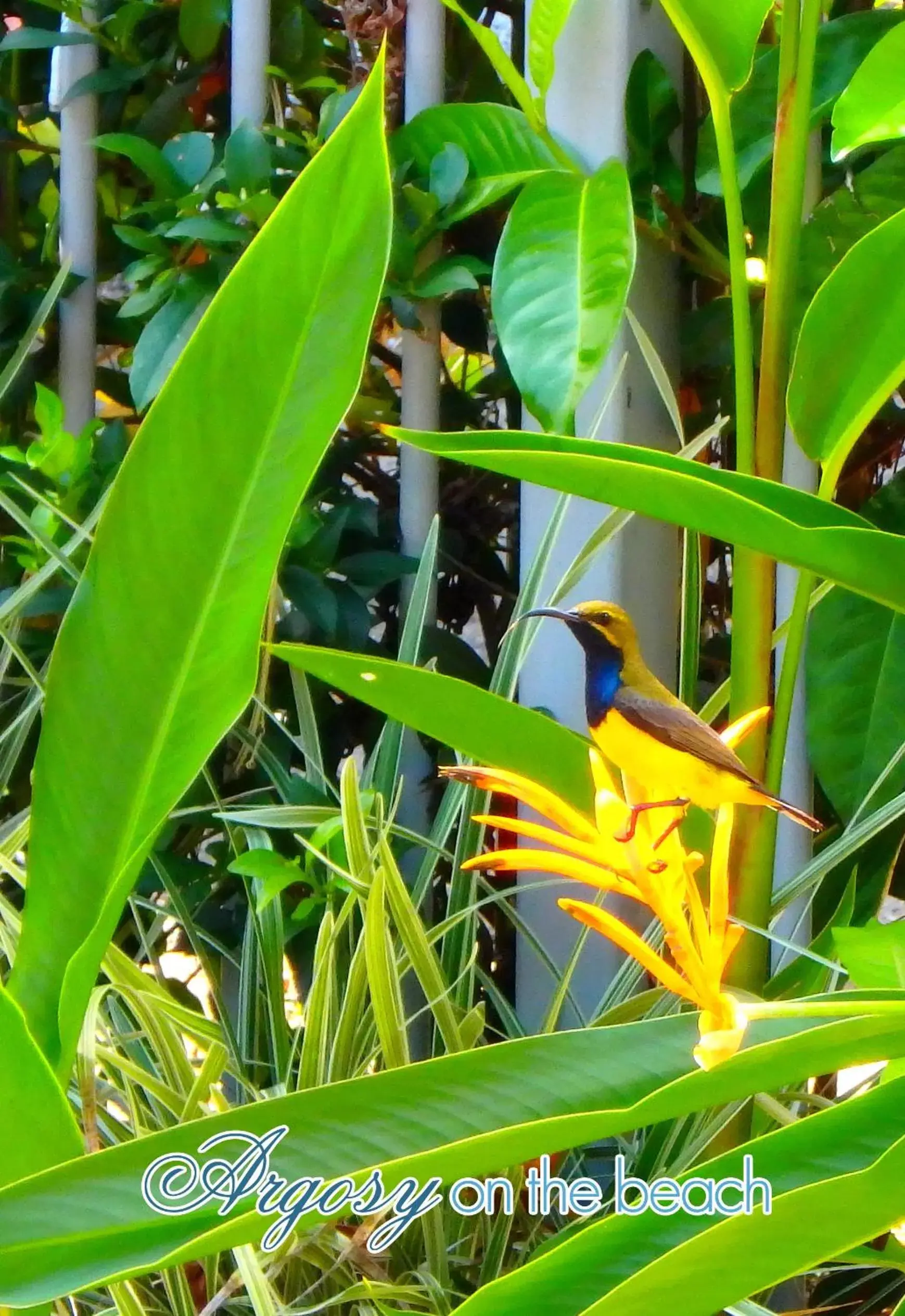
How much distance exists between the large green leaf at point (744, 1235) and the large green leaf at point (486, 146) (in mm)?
536

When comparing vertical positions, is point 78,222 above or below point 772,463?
above

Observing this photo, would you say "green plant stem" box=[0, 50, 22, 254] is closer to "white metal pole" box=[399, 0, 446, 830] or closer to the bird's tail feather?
"white metal pole" box=[399, 0, 446, 830]

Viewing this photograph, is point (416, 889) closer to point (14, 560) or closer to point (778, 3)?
point (14, 560)

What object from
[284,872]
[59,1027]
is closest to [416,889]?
[284,872]

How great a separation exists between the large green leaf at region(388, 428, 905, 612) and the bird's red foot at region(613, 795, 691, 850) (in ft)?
0.26

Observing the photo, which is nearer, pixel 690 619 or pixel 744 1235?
pixel 744 1235

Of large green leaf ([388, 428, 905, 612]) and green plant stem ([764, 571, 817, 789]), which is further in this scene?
green plant stem ([764, 571, 817, 789])

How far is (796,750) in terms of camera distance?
0.70 meters

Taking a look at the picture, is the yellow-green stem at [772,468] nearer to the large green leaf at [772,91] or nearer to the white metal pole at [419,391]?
the large green leaf at [772,91]

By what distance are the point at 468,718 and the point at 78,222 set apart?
24.8 inches

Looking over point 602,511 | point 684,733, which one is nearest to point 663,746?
point 684,733

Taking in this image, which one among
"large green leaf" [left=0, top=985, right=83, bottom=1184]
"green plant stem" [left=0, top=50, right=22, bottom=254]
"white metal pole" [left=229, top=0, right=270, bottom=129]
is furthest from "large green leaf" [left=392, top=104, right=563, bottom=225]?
"large green leaf" [left=0, top=985, right=83, bottom=1184]

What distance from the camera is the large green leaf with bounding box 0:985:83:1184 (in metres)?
0.36

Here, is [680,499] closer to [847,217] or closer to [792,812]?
[792,812]
